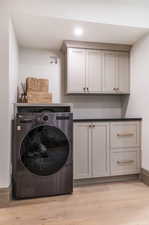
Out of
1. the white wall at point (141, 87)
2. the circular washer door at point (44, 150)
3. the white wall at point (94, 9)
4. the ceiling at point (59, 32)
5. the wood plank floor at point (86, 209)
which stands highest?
the white wall at point (94, 9)

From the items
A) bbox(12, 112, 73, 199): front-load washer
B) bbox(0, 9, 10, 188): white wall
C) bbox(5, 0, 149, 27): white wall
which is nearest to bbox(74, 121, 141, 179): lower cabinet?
bbox(12, 112, 73, 199): front-load washer

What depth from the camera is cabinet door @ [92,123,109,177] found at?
8.66 ft

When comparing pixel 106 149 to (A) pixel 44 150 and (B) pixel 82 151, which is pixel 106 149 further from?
(A) pixel 44 150

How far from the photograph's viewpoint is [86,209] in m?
1.96

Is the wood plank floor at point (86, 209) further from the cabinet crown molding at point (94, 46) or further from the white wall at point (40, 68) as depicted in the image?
the cabinet crown molding at point (94, 46)

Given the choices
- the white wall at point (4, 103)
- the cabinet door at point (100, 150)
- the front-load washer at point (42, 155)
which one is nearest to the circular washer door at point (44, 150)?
the front-load washer at point (42, 155)

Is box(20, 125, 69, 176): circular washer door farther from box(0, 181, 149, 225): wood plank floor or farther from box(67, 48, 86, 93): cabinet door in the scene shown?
box(67, 48, 86, 93): cabinet door

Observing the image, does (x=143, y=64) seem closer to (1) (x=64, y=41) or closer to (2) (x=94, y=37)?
(2) (x=94, y=37)

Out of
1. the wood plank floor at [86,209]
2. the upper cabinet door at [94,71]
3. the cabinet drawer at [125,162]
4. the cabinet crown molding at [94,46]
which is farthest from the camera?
the upper cabinet door at [94,71]

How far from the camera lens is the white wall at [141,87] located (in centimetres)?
266

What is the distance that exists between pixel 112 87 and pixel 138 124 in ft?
2.49

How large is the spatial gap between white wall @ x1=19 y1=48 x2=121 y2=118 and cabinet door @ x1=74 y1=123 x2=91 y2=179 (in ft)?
2.24

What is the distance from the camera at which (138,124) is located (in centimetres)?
281

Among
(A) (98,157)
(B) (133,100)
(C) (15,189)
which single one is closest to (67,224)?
(C) (15,189)
